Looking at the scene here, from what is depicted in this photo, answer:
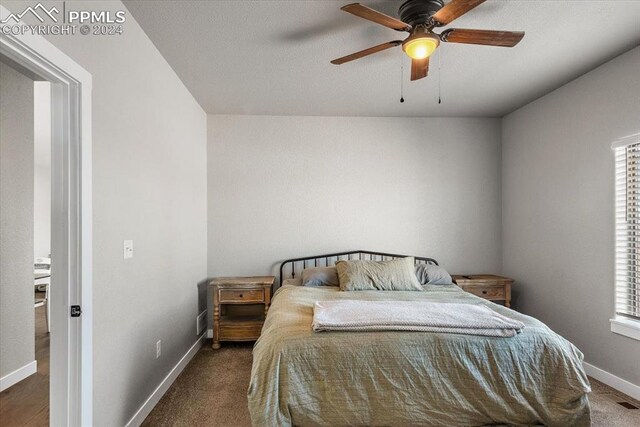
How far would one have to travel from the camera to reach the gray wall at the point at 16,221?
2.53 m

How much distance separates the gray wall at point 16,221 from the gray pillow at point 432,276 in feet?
12.0

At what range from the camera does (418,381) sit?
173 cm

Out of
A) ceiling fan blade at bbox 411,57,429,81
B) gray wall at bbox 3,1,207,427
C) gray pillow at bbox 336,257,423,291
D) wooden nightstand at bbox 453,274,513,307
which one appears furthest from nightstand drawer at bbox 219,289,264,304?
ceiling fan blade at bbox 411,57,429,81

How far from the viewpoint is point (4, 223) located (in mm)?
2521

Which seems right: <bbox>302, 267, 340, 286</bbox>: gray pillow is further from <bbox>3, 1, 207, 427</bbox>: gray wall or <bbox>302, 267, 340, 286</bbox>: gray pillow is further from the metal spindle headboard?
<bbox>3, 1, 207, 427</bbox>: gray wall

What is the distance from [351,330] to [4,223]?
2.89 m

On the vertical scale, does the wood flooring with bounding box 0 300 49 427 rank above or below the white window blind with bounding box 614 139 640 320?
below

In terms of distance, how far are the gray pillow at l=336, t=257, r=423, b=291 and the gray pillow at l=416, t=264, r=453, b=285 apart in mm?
152

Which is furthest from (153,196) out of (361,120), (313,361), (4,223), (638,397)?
(638,397)

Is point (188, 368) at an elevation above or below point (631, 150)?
below

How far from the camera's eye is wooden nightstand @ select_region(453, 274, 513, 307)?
3463mm

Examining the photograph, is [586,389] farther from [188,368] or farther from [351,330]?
[188,368]

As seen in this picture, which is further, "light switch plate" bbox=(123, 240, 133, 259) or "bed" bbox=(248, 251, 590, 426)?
"light switch plate" bbox=(123, 240, 133, 259)

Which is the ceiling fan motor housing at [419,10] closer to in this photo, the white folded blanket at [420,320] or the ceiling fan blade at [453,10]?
the ceiling fan blade at [453,10]
